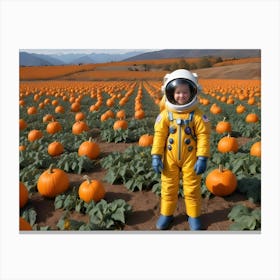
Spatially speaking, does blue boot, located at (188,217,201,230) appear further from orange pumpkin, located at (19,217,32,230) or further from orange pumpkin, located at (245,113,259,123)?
orange pumpkin, located at (245,113,259,123)

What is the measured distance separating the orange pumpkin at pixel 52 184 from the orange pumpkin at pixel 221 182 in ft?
7.41

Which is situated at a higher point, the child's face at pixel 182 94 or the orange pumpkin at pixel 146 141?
the child's face at pixel 182 94

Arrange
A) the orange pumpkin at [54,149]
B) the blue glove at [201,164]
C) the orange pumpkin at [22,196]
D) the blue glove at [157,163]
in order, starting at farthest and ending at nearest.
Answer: the orange pumpkin at [54,149]
the orange pumpkin at [22,196]
the blue glove at [157,163]
the blue glove at [201,164]

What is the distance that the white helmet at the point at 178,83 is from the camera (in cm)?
416

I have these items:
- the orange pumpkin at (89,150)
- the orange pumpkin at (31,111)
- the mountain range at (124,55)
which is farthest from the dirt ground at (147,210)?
the orange pumpkin at (31,111)

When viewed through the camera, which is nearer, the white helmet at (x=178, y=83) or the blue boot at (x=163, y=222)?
the white helmet at (x=178, y=83)

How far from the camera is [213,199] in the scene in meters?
5.22

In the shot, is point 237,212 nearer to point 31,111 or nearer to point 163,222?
point 163,222

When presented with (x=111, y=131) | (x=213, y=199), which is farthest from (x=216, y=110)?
(x=213, y=199)

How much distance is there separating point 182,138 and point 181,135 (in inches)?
1.6

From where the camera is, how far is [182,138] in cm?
428

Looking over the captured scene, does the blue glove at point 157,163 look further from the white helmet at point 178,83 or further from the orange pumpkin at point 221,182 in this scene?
the orange pumpkin at point 221,182
